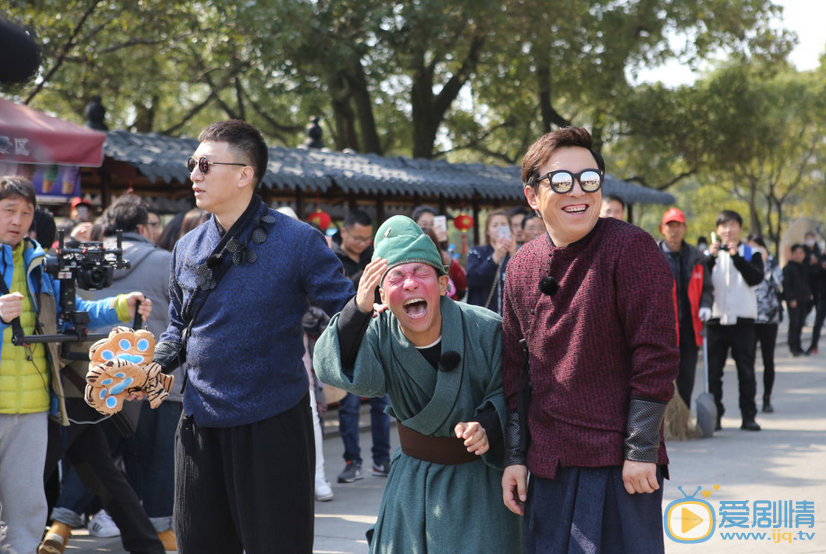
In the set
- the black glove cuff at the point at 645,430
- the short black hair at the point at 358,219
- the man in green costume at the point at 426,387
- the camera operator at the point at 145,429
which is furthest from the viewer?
the short black hair at the point at 358,219

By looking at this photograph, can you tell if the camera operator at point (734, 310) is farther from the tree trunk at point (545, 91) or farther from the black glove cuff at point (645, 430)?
the tree trunk at point (545, 91)

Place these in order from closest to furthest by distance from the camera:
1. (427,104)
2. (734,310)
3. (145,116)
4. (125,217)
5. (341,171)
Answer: (125,217) → (734,310) → (341,171) → (427,104) → (145,116)

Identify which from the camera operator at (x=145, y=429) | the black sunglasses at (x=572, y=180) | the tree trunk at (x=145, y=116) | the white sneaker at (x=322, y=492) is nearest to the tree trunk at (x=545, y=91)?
the tree trunk at (x=145, y=116)

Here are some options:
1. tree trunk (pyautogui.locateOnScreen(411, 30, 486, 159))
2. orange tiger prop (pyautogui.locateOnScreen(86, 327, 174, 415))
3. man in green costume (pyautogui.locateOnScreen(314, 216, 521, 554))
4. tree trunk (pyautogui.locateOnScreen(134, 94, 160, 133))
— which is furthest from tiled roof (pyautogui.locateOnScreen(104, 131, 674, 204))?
tree trunk (pyautogui.locateOnScreen(134, 94, 160, 133))

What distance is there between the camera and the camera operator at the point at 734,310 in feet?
25.9

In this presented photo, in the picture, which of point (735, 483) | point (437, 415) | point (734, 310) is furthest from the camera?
point (734, 310)

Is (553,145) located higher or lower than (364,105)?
lower

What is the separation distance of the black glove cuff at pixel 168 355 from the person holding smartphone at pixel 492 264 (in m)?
4.10

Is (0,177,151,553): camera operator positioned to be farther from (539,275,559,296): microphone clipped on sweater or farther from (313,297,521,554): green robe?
(539,275,559,296): microphone clipped on sweater

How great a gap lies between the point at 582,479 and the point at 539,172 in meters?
0.98

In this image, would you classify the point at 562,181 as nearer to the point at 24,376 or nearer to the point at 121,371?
the point at 121,371

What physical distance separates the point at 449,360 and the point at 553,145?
2.53ft

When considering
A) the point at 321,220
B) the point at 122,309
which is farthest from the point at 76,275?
the point at 321,220

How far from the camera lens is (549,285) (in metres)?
2.73
